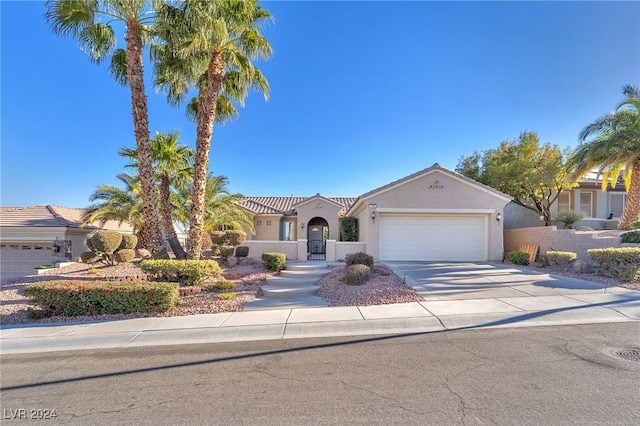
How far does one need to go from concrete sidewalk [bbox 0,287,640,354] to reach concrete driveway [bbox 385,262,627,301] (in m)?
0.54

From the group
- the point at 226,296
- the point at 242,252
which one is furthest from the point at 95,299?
the point at 242,252

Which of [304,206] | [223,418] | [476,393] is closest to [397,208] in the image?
[304,206]

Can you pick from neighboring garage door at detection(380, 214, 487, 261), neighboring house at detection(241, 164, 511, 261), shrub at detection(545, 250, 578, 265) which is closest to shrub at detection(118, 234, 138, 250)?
neighboring house at detection(241, 164, 511, 261)

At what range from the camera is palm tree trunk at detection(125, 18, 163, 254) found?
10.7 m

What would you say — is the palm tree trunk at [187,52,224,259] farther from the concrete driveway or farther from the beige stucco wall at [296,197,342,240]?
the beige stucco wall at [296,197,342,240]

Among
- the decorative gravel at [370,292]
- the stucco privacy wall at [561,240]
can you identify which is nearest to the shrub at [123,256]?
the decorative gravel at [370,292]

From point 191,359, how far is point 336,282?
6126mm

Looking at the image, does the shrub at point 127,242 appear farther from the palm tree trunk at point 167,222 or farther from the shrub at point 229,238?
the shrub at point 229,238

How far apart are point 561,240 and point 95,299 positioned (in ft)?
59.4

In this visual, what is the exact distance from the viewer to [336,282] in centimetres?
1081

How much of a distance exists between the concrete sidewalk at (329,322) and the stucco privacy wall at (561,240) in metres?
5.97

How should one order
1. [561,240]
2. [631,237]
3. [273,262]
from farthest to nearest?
[561,240]
[273,262]
[631,237]

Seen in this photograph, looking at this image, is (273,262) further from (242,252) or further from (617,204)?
(617,204)

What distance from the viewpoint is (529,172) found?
62.6 feet
